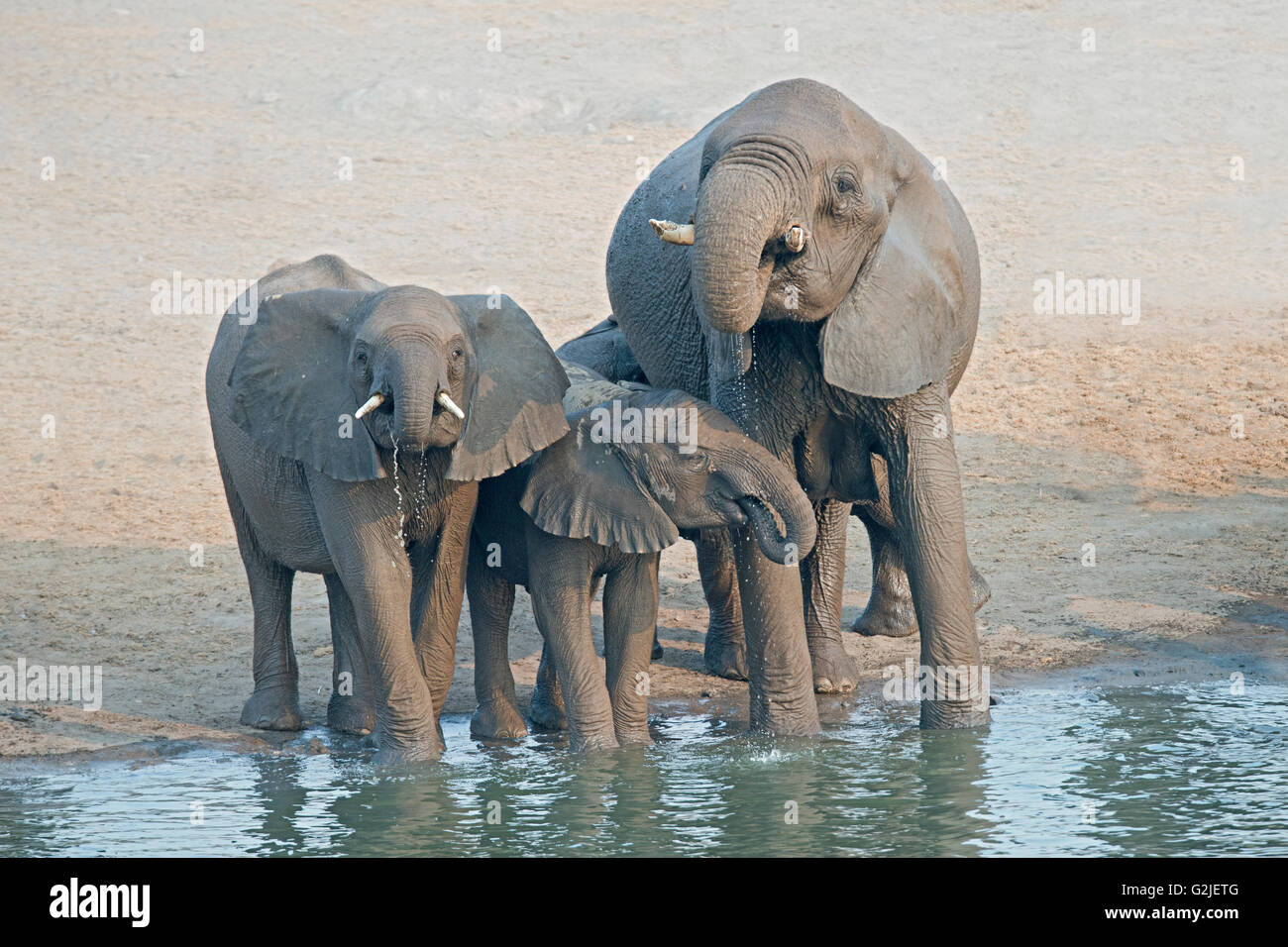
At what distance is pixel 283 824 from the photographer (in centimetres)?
763

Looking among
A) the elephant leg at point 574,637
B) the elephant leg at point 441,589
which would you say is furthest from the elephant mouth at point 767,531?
the elephant leg at point 441,589

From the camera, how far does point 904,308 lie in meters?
7.91

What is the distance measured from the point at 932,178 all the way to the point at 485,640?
8.93 ft

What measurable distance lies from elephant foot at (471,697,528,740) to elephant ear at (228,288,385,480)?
1.40 m

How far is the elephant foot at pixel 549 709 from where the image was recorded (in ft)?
29.9

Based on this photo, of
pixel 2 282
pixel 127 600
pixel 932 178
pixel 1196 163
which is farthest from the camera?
pixel 1196 163

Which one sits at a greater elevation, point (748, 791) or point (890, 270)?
point (890, 270)

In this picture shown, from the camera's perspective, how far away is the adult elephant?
718 centimetres

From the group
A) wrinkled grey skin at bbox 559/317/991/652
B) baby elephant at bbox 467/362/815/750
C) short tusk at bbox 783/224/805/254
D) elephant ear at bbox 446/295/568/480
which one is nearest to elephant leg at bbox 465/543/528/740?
baby elephant at bbox 467/362/815/750

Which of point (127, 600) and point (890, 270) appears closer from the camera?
point (890, 270)

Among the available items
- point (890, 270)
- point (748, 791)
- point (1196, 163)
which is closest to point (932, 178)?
point (890, 270)

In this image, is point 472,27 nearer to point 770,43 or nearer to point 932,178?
point 770,43

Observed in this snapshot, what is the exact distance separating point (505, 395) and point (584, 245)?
33.2 ft
